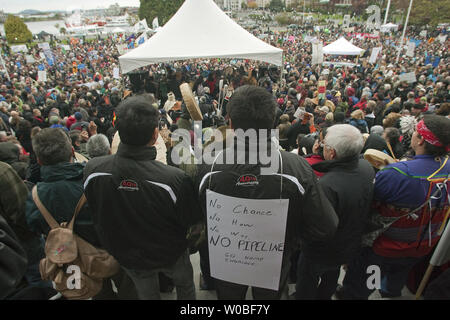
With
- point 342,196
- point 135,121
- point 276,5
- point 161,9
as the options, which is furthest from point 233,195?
point 276,5

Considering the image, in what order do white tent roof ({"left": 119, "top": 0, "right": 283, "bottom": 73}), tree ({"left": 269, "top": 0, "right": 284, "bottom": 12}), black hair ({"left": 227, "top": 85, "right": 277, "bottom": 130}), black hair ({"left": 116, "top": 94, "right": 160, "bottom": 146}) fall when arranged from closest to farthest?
black hair ({"left": 227, "top": 85, "right": 277, "bottom": 130}) → black hair ({"left": 116, "top": 94, "right": 160, "bottom": 146}) → white tent roof ({"left": 119, "top": 0, "right": 283, "bottom": 73}) → tree ({"left": 269, "top": 0, "right": 284, "bottom": 12})

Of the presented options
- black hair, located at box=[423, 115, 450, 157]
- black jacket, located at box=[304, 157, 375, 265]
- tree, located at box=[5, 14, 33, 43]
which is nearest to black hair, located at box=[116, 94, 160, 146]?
black jacket, located at box=[304, 157, 375, 265]

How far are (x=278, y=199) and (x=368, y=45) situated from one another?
102ft

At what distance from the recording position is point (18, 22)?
134 feet

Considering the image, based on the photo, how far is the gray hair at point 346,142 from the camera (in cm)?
196

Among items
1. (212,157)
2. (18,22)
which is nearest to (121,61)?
(212,157)

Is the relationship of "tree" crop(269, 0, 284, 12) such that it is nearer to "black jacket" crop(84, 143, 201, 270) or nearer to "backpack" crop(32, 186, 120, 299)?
"black jacket" crop(84, 143, 201, 270)

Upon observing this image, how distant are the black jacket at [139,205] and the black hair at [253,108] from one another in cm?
57

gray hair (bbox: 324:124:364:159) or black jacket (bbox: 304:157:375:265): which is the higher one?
gray hair (bbox: 324:124:364:159)

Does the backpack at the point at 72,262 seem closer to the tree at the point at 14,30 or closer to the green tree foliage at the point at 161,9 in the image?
the green tree foliage at the point at 161,9

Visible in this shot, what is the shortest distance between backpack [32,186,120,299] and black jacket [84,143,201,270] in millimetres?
161

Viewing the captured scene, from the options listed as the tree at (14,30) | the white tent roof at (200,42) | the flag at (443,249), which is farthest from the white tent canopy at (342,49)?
the tree at (14,30)

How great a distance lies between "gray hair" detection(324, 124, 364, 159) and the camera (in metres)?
1.96
